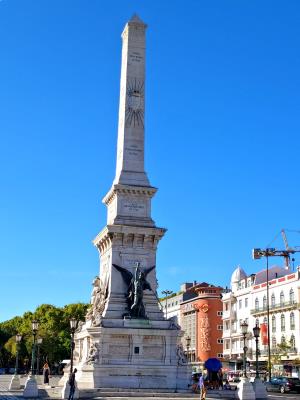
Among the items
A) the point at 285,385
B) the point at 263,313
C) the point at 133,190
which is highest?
the point at 133,190

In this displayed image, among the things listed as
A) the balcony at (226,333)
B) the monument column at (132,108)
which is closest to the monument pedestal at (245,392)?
the monument column at (132,108)

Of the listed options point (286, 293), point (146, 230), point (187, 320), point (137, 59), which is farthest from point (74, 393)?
point (187, 320)

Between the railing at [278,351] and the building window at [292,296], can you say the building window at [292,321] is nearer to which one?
the building window at [292,296]

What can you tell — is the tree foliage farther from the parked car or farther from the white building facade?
the parked car

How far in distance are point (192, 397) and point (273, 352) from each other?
4763 cm

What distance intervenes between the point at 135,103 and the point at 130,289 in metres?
13.6

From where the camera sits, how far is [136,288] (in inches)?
1542

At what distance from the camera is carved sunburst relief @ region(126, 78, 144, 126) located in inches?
1757

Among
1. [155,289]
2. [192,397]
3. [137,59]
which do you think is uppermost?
[137,59]

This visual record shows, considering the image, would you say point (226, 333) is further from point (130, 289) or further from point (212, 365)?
point (130, 289)

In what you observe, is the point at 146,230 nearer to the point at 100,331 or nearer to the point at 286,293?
the point at 100,331

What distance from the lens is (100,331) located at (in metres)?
37.3

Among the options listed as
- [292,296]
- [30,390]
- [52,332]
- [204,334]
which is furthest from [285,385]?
[204,334]

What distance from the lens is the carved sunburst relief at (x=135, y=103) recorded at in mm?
44625
